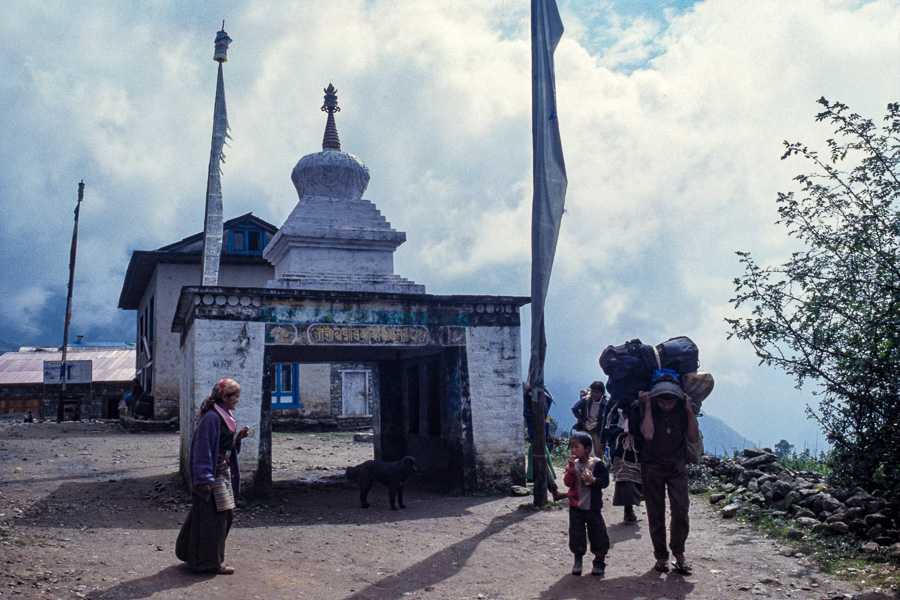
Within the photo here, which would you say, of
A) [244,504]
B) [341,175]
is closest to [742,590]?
[244,504]

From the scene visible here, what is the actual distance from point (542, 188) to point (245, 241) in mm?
19978

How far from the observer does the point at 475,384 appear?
11219 mm

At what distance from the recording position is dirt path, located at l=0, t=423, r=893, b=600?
5844 mm

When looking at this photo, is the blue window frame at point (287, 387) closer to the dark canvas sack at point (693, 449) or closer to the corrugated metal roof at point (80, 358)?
the corrugated metal roof at point (80, 358)

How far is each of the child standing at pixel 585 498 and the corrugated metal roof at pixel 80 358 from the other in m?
35.2

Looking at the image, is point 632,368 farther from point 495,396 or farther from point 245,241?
point 245,241

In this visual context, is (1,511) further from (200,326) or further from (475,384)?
(475,384)

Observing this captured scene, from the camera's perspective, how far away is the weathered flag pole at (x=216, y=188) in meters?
17.0

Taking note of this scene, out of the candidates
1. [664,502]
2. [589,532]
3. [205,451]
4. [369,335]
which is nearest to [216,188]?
[369,335]

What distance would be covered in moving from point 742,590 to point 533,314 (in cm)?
479

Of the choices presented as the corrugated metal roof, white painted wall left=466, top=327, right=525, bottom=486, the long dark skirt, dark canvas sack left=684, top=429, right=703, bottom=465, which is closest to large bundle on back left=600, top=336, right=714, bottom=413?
dark canvas sack left=684, top=429, right=703, bottom=465

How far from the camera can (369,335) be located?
1084 centimetres

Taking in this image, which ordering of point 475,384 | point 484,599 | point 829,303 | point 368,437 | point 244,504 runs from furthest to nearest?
point 368,437 < point 475,384 < point 244,504 < point 829,303 < point 484,599

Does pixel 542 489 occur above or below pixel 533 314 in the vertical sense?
below
